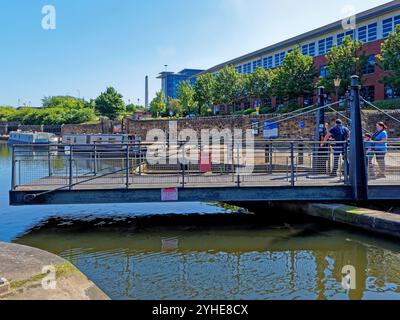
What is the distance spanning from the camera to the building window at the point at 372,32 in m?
49.2

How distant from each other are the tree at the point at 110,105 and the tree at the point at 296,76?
2122 inches

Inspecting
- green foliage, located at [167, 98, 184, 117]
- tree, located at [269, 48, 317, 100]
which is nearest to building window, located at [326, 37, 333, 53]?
tree, located at [269, 48, 317, 100]

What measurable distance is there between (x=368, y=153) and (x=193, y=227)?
510cm

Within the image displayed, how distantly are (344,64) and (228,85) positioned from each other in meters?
24.0

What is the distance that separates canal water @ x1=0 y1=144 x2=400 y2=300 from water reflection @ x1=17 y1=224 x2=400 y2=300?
0.06 ft

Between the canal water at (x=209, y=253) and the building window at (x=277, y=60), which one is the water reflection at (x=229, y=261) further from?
the building window at (x=277, y=60)

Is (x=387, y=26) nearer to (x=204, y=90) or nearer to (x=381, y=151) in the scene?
(x=204, y=90)

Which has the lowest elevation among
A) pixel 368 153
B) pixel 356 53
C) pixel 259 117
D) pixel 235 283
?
pixel 235 283

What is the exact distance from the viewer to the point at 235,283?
7.91 m

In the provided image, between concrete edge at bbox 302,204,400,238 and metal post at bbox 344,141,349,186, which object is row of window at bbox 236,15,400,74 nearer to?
metal post at bbox 344,141,349,186

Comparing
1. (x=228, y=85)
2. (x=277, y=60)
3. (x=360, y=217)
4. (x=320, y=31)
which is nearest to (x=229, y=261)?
(x=360, y=217)

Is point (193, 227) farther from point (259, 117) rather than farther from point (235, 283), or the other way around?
point (259, 117)

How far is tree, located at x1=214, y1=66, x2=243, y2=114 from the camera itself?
213ft
